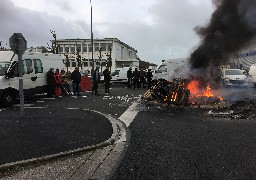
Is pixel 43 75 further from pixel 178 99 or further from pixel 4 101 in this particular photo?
pixel 178 99

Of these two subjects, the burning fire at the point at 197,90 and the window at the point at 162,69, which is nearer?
the burning fire at the point at 197,90

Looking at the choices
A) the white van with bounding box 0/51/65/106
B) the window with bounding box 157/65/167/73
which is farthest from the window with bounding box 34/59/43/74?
the window with bounding box 157/65/167/73

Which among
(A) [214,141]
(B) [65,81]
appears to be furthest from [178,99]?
(B) [65,81]

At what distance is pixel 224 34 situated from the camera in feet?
48.2

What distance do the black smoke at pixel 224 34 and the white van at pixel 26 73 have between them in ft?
25.0

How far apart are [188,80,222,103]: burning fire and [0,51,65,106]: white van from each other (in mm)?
7497

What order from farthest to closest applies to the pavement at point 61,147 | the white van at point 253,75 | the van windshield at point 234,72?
the white van at point 253,75
the van windshield at point 234,72
the pavement at point 61,147

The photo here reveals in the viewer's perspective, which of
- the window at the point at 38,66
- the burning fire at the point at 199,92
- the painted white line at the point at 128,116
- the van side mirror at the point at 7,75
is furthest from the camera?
the window at the point at 38,66

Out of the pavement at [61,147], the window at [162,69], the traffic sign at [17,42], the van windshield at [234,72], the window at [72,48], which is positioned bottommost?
the pavement at [61,147]

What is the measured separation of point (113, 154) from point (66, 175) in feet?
4.58

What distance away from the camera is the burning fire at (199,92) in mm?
13797

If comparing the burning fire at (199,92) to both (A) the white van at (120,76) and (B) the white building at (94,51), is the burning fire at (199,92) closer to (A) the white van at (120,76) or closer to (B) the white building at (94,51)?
(A) the white van at (120,76)

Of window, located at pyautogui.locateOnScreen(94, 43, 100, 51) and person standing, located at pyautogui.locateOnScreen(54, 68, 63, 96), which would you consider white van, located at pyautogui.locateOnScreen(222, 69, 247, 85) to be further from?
window, located at pyautogui.locateOnScreen(94, 43, 100, 51)

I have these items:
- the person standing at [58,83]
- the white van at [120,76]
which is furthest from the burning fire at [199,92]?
the white van at [120,76]
